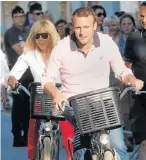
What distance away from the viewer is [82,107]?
15.9 ft

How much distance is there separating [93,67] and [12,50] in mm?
7072

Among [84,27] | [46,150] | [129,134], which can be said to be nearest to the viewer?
[84,27]

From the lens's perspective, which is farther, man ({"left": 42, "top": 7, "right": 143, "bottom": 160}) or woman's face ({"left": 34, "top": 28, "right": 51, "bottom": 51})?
woman's face ({"left": 34, "top": 28, "right": 51, "bottom": 51})

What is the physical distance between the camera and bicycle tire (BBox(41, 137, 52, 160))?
6.29 metres

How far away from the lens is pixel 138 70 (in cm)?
665

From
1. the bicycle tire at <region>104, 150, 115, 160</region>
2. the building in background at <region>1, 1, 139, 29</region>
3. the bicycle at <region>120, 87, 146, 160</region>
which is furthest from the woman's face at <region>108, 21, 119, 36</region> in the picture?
the bicycle tire at <region>104, 150, 115, 160</region>

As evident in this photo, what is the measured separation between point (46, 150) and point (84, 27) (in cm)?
148

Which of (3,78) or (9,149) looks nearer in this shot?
(3,78)

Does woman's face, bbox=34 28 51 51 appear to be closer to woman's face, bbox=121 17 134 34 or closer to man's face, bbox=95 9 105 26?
woman's face, bbox=121 17 134 34

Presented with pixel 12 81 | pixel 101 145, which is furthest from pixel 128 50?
pixel 101 145

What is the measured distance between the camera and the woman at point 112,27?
11641mm

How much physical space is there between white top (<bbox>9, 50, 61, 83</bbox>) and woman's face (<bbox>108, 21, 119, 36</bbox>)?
13.8ft

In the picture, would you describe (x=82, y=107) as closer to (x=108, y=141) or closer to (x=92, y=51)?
(x=108, y=141)

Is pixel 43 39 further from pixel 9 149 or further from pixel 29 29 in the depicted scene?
pixel 29 29
